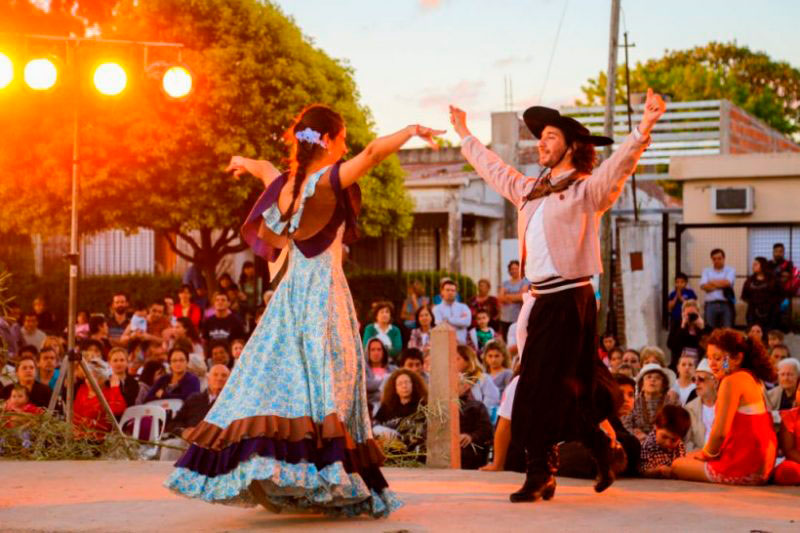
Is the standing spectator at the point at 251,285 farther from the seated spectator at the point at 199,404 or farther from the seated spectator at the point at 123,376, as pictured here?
the seated spectator at the point at 199,404

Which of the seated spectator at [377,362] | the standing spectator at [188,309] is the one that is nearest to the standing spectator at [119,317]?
the standing spectator at [188,309]

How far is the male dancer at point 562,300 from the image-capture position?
691 centimetres

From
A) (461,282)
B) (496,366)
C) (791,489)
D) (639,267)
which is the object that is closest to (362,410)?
(791,489)

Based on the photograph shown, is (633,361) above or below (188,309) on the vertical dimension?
below

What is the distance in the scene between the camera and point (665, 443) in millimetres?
8891

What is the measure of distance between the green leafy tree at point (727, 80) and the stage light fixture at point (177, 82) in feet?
132

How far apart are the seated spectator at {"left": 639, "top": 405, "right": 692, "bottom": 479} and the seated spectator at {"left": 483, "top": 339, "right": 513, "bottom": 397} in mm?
2747

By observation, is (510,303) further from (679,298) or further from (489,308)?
(679,298)

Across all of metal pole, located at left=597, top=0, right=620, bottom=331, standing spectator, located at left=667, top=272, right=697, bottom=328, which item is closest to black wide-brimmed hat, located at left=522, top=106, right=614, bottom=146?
standing spectator, located at left=667, top=272, right=697, bottom=328

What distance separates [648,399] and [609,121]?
1155 centimetres

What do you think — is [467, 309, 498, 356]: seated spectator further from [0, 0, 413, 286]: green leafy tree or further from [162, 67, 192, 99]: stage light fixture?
[0, 0, 413, 286]: green leafy tree

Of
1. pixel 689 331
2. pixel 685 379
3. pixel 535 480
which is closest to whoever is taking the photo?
pixel 535 480

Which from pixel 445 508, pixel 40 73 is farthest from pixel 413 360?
pixel 445 508

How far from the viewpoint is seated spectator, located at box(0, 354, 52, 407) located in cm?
1215
